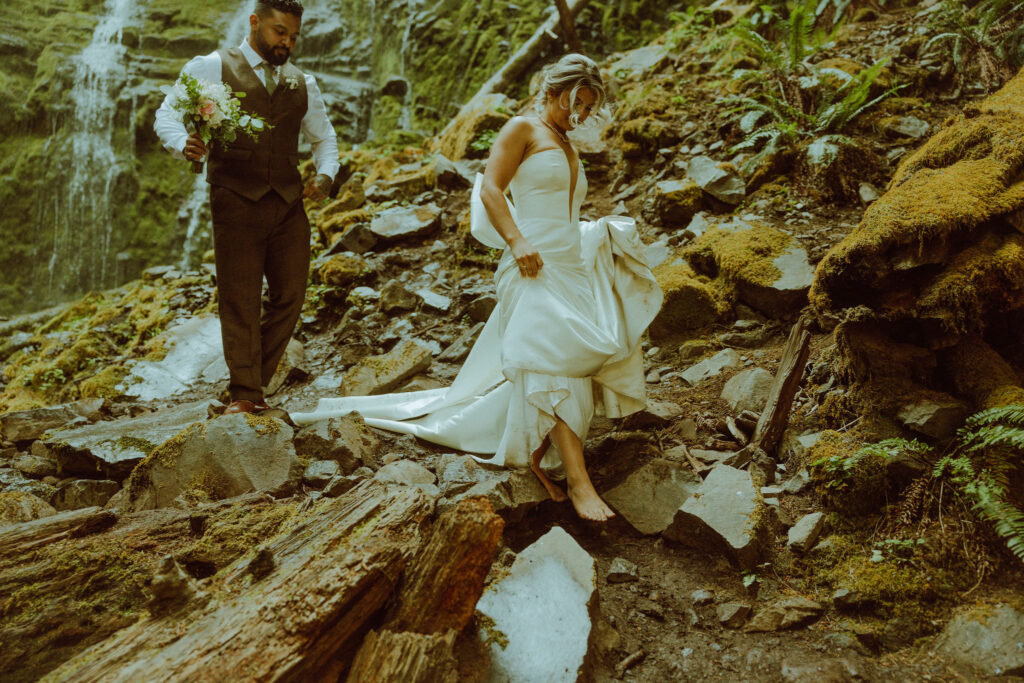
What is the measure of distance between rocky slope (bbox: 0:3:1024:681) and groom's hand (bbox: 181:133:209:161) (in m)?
1.59

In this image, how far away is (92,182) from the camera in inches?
641

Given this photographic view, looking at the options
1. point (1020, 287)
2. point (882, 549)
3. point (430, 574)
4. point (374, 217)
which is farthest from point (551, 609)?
point (374, 217)

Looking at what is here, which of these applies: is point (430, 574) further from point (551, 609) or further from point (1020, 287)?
point (1020, 287)

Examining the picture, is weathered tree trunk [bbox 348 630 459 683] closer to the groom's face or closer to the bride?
the bride

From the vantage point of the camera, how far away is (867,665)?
2.22m

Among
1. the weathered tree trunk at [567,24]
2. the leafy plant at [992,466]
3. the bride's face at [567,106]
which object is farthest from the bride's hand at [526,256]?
the weathered tree trunk at [567,24]

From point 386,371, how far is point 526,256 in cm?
216

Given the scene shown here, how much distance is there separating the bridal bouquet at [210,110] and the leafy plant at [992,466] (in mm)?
4112

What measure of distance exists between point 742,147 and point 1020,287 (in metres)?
3.64

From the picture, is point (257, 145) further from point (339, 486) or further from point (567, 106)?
point (339, 486)

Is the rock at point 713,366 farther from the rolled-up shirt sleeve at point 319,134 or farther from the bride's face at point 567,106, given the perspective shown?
the rolled-up shirt sleeve at point 319,134

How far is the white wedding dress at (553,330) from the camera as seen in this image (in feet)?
10.7

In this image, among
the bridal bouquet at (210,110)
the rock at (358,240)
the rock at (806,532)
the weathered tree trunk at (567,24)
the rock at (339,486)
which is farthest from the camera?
the weathered tree trunk at (567,24)

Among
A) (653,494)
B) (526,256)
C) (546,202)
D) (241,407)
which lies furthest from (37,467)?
(653,494)
